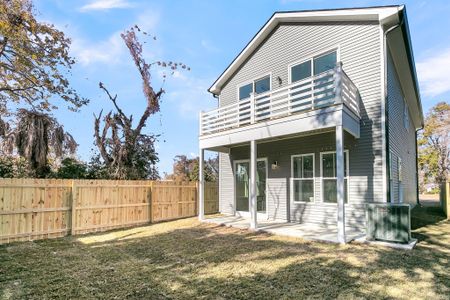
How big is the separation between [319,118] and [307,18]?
4.57 m

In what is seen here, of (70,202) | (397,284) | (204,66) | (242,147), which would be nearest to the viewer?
(397,284)

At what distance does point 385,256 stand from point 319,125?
3427 mm

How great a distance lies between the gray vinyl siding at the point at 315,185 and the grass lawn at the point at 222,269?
199 centimetres

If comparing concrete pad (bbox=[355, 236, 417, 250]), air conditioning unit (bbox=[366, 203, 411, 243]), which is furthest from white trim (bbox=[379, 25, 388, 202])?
concrete pad (bbox=[355, 236, 417, 250])

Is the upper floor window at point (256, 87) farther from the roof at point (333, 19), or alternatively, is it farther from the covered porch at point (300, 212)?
the covered porch at point (300, 212)

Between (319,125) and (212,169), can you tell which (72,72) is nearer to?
(319,125)

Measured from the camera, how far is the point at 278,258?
5.78m

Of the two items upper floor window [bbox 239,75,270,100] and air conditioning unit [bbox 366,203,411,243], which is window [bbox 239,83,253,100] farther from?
air conditioning unit [bbox 366,203,411,243]

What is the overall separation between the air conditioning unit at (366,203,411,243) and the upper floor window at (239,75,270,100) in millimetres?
6316

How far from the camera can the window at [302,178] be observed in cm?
963

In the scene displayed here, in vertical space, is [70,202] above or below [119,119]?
below

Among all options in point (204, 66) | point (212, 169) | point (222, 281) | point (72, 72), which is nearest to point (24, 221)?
point (222, 281)

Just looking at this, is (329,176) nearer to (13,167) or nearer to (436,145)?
(13,167)

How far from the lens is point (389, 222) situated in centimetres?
676
